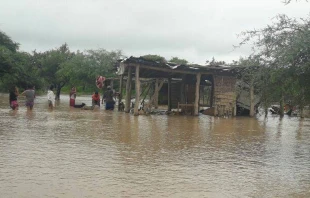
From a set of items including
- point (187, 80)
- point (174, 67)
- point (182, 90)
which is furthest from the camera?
point (187, 80)

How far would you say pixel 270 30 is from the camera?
8.83 metres

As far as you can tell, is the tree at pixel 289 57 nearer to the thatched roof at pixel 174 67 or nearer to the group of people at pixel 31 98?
the thatched roof at pixel 174 67

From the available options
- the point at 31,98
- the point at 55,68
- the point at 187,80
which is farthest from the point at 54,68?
the point at 31,98

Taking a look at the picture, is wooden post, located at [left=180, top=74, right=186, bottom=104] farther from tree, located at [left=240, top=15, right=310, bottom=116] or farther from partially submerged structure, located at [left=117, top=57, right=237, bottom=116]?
tree, located at [left=240, top=15, right=310, bottom=116]

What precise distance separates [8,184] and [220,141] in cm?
682

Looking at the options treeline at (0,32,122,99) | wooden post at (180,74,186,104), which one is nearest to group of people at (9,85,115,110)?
wooden post at (180,74,186,104)

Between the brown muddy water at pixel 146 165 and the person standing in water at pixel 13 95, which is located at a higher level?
the person standing in water at pixel 13 95

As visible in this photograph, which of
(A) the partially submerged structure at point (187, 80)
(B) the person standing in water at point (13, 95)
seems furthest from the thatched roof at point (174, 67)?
(B) the person standing in water at point (13, 95)

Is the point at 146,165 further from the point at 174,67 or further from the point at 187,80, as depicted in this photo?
the point at 187,80

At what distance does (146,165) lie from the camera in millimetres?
7180

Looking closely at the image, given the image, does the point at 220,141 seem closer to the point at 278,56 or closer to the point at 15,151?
the point at 278,56

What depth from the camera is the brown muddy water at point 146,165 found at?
550 centimetres

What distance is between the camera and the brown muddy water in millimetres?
5500

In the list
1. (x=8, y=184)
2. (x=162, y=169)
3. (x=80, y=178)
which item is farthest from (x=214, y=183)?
(x=8, y=184)
